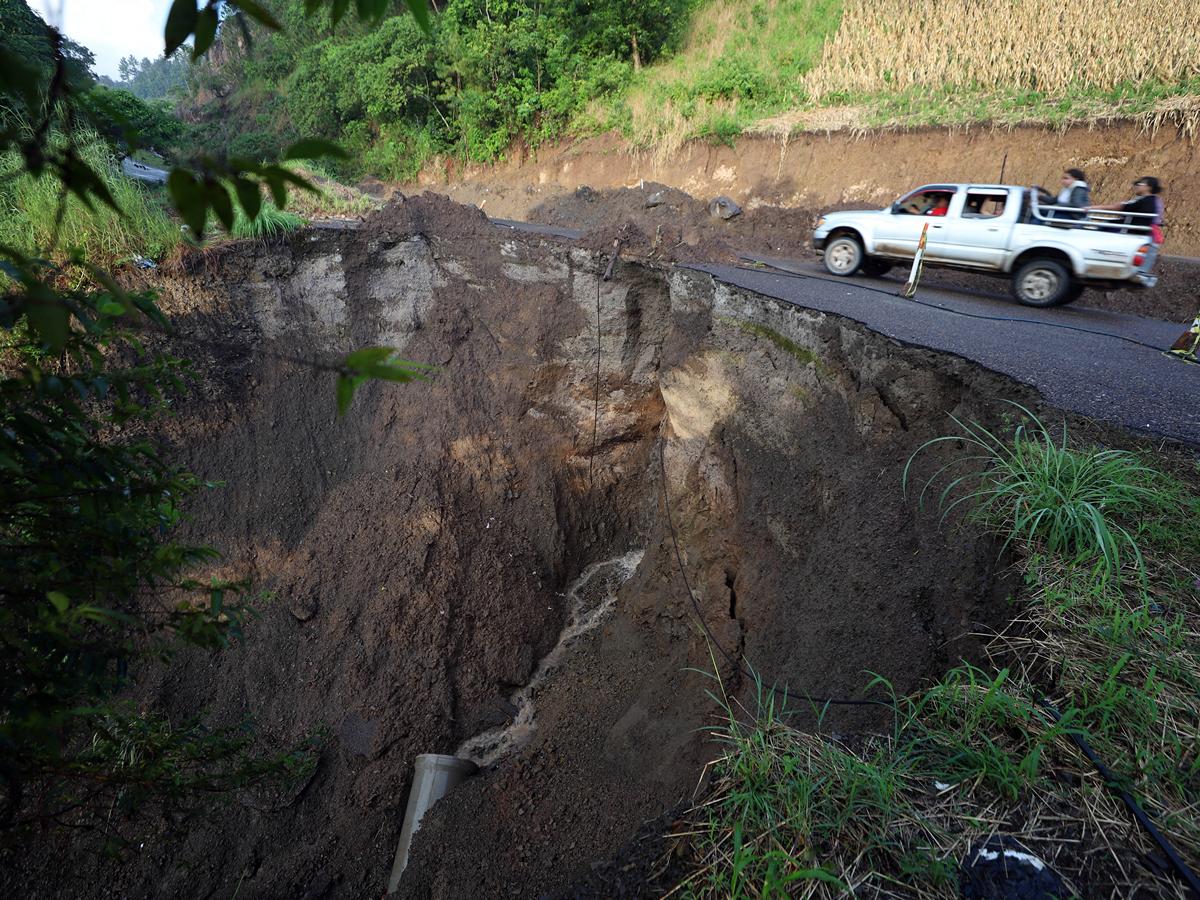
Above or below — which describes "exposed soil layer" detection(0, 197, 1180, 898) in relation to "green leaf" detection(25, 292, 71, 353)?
below

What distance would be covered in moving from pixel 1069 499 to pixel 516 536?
616 centimetres

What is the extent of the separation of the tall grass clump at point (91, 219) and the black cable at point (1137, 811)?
8.27 m

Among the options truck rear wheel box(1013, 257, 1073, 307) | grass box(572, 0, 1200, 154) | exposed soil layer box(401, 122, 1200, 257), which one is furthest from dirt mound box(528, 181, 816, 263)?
truck rear wheel box(1013, 257, 1073, 307)

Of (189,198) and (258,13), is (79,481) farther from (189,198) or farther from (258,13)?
(258,13)

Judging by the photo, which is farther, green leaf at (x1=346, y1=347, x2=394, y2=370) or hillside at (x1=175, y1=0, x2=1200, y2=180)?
hillside at (x1=175, y1=0, x2=1200, y2=180)

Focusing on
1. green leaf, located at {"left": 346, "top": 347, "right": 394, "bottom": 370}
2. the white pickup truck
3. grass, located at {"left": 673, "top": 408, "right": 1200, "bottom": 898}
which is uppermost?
green leaf, located at {"left": 346, "top": 347, "right": 394, "bottom": 370}

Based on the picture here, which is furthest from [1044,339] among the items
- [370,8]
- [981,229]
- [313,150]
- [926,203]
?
[313,150]

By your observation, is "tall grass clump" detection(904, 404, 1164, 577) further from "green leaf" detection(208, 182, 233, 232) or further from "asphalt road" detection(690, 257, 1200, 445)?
"green leaf" detection(208, 182, 233, 232)

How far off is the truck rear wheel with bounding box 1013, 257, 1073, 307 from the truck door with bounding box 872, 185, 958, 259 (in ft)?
3.36

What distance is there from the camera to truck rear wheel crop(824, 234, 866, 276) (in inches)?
367

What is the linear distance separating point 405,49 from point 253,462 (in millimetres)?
15594

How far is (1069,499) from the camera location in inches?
130

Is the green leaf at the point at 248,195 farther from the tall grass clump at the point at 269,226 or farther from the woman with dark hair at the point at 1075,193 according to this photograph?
the woman with dark hair at the point at 1075,193

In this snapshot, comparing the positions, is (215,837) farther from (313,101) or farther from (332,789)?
(313,101)
